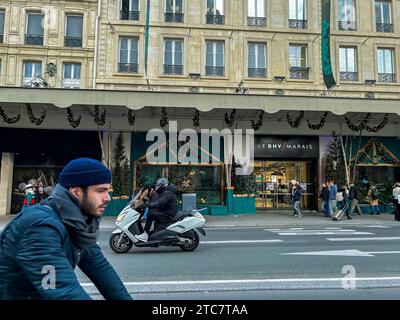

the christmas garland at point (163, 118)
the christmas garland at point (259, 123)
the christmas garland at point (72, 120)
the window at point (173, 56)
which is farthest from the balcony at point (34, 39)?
the christmas garland at point (259, 123)

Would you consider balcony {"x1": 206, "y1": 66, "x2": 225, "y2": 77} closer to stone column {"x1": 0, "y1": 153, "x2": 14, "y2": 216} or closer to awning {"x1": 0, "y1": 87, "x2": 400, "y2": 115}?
awning {"x1": 0, "y1": 87, "x2": 400, "y2": 115}

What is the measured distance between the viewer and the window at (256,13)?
66.3 ft

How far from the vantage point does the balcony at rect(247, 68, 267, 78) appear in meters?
19.9

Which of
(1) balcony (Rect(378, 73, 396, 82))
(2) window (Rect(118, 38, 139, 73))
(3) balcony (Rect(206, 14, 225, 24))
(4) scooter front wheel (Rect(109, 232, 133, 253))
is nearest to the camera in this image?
(4) scooter front wheel (Rect(109, 232, 133, 253))

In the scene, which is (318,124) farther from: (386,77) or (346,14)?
(346,14)

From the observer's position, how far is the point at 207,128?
1823cm

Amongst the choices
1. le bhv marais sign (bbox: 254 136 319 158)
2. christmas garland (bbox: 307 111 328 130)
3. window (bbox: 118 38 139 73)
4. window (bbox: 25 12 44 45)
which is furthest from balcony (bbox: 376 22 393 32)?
window (bbox: 25 12 44 45)

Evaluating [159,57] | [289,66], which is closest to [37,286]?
[159,57]

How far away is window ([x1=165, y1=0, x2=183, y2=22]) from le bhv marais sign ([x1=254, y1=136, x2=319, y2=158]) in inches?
320

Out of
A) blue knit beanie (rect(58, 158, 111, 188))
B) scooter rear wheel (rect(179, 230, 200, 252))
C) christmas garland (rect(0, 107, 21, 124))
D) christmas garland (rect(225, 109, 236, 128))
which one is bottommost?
scooter rear wheel (rect(179, 230, 200, 252))

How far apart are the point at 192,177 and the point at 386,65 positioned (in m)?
13.4

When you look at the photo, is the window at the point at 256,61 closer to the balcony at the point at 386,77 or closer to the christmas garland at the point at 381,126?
the christmas garland at the point at 381,126

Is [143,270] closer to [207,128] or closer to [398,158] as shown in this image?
[207,128]

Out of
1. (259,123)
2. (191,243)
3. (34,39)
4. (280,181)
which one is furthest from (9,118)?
(280,181)
